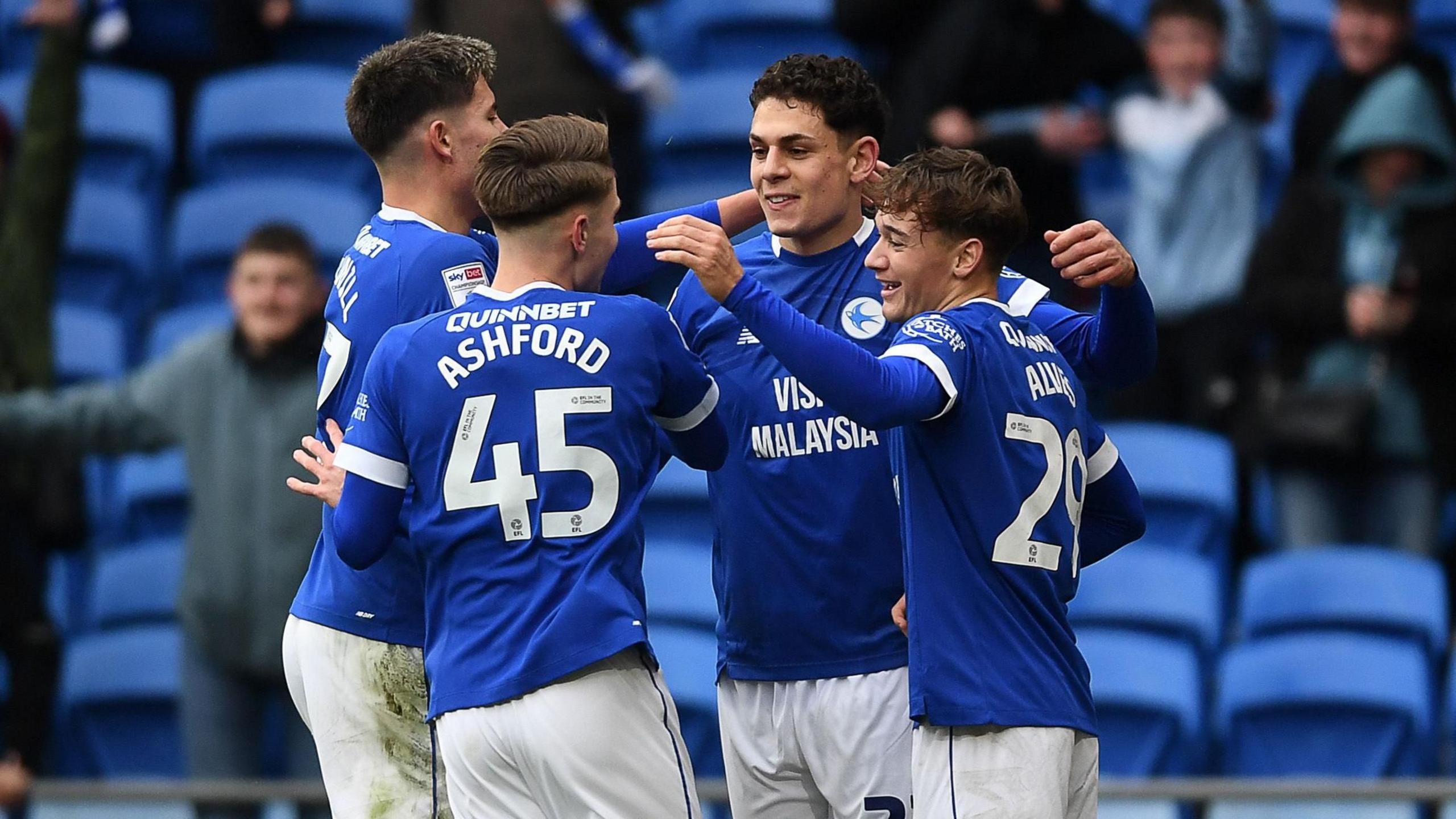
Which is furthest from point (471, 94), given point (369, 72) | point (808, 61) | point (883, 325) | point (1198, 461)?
point (1198, 461)

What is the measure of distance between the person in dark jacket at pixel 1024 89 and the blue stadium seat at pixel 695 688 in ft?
6.30

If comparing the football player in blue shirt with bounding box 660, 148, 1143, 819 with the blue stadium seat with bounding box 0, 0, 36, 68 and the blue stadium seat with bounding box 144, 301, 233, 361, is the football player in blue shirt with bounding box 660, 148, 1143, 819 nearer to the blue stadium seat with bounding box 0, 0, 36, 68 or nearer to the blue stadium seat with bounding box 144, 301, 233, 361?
the blue stadium seat with bounding box 144, 301, 233, 361

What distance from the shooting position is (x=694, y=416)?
4402 millimetres

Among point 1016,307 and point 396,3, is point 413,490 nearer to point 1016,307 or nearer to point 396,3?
point 1016,307

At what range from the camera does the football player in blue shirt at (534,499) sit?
13.6 ft

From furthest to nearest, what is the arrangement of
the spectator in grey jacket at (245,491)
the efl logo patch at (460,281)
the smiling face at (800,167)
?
the spectator in grey jacket at (245,491)
the smiling face at (800,167)
the efl logo patch at (460,281)

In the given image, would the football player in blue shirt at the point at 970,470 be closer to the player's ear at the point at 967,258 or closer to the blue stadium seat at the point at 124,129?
the player's ear at the point at 967,258

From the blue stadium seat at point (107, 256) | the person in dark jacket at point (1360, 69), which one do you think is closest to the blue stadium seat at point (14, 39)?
the blue stadium seat at point (107, 256)

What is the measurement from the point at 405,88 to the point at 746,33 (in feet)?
19.7

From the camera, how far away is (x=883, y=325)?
16.0 feet

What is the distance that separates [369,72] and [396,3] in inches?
249

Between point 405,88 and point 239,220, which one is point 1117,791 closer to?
point 405,88

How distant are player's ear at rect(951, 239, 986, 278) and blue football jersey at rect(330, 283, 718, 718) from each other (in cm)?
66

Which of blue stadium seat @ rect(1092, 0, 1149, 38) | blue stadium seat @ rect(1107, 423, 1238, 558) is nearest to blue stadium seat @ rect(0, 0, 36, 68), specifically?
blue stadium seat @ rect(1092, 0, 1149, 38)
